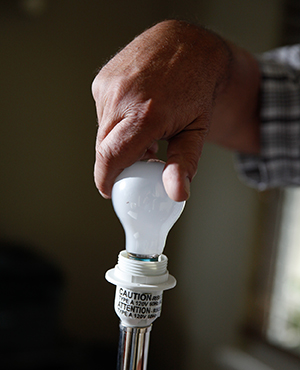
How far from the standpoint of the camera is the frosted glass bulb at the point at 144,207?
0.70ft

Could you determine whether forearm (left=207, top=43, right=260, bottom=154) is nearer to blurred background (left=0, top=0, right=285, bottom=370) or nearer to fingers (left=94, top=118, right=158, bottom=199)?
fingers (left=94, top=118, right=158, bottom=199)

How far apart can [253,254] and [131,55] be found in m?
1.18

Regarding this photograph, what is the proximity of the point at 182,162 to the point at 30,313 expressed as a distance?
733mm

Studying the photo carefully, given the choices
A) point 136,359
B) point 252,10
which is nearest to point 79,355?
point 136,359

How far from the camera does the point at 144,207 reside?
0.21 m

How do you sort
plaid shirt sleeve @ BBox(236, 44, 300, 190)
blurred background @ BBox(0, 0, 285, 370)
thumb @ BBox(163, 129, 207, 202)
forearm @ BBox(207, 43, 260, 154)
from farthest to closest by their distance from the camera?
blurred background @ BBox(0, 0, 285, 370) → plaid shirt sleeve @ BBox(236, 44, 300, 190) → forearm @ BBox(207, 43, 260, 154) → thumb @ BBox(163, 129, 207, 202)

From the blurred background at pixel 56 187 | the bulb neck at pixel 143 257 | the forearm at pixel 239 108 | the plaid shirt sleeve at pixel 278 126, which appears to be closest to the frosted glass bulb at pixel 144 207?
the bulb neck at pixel 143 257

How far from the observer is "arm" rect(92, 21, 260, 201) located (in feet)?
0.72

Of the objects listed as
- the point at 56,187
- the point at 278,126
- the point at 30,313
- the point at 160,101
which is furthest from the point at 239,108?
the point at 30,313

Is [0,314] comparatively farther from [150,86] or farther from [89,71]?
[150,86]

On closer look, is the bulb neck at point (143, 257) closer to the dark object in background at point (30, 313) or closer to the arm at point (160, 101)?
the arm at point (160, 101)

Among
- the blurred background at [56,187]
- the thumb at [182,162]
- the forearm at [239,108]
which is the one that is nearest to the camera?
the thumb at [182,162]

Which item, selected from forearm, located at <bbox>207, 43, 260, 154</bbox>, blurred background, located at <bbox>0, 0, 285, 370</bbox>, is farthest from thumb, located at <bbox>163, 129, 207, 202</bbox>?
blurred background, located at <bbox>0, 0, 285, 370</bbox>

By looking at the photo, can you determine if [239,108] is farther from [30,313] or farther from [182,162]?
[30,313]
